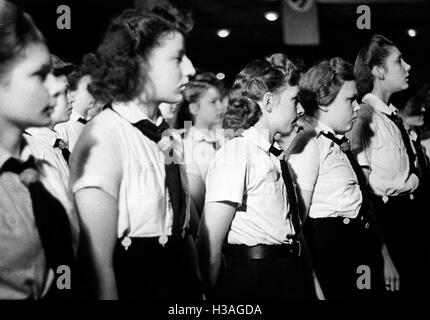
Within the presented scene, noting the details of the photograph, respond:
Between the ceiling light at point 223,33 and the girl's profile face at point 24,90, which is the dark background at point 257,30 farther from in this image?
the girl's profile face at point 24,90

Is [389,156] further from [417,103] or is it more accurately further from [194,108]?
[194,108]

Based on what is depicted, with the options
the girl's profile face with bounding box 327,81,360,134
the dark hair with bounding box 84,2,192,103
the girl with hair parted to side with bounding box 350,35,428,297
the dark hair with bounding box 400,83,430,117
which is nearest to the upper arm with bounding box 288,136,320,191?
the girl's profile face with bounding box 327,81,360,134

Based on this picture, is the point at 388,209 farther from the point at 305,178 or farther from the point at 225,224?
the point at 225,224

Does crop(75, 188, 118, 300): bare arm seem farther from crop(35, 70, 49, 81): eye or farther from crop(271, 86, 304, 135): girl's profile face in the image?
crop(271, 86, 304, 135): girl's profile face

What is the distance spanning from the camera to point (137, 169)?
186 centimetres

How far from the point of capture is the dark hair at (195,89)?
245 centimetres

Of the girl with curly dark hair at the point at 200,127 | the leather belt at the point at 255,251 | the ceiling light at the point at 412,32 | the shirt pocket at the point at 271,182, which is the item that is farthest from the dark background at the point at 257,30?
the leather belt at the point at 255,251

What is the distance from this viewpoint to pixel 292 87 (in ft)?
7.57

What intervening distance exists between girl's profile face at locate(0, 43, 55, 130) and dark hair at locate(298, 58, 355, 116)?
1.01m

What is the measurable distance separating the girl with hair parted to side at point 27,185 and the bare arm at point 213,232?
44 cm

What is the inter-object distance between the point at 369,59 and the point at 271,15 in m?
0.44

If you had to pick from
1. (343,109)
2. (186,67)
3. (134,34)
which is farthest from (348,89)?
(134,34)

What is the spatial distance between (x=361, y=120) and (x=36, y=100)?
52.2 inches

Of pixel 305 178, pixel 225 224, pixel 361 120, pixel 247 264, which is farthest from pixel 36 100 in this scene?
pixel 361 120
